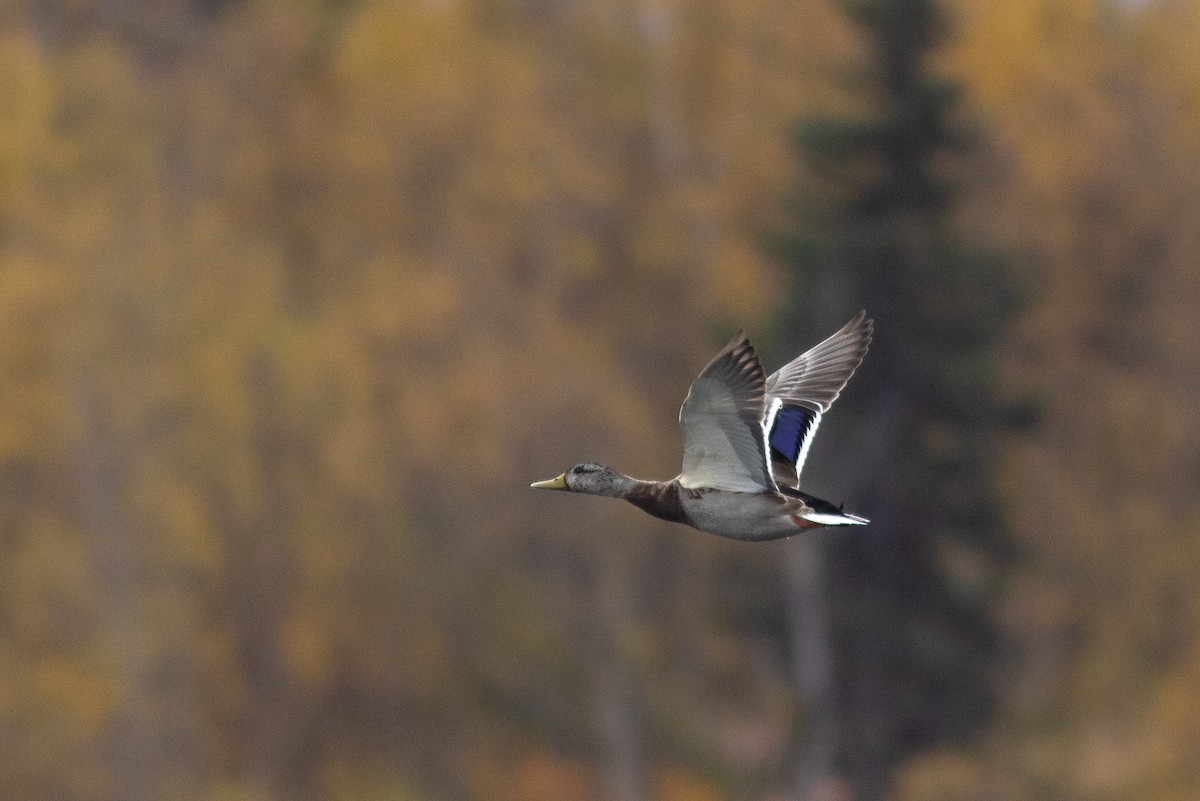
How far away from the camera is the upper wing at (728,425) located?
10.1 metres

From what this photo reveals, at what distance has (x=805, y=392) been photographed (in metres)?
11.7

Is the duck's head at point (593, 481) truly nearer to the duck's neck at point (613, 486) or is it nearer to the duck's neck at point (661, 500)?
the duck's neck at point (613, 486)

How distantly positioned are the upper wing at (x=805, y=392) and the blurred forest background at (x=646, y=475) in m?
16.4

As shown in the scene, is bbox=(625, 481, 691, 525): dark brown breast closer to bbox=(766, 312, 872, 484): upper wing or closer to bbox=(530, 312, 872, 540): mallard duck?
bbox=(530, 312, 872, 540): mallard duck

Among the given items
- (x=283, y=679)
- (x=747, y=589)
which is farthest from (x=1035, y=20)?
(x=283, y=679)

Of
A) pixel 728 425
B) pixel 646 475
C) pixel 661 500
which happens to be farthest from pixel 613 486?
pixel 646 475

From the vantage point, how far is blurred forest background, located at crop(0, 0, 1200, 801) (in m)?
32.8

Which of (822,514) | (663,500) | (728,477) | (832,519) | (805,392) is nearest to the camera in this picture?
(832,519)

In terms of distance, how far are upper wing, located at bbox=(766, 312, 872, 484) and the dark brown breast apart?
678 millimetres

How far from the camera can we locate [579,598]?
107ft

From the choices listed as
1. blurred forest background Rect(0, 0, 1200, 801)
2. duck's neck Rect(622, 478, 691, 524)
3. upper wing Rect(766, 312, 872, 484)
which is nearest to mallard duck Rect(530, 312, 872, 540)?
duck's neck Rect(622, 478, 691, 524)

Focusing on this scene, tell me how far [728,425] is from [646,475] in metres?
21.6

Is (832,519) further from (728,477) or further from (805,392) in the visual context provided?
(805,392)

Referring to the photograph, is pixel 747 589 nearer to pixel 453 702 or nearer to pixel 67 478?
pixel 453 702
